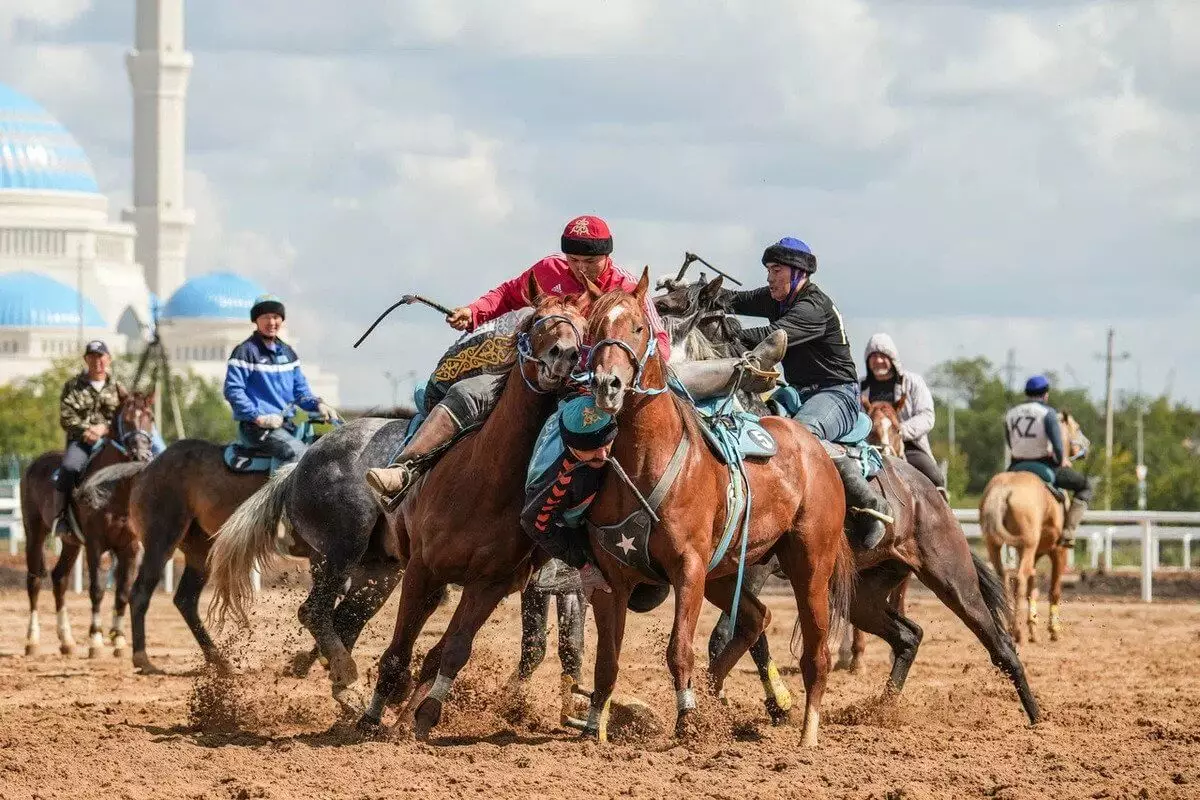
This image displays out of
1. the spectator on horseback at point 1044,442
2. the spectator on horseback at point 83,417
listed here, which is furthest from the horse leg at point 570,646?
the spectator on horseback at point 1044,442

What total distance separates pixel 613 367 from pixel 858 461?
3.21 m

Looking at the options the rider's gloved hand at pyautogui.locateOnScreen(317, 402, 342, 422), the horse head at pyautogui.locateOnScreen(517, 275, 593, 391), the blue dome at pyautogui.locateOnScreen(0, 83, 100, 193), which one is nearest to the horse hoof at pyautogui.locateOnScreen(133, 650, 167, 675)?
the rider's gloved hand at pyautogui.locateOnScreen(317, 402, 342, 422)

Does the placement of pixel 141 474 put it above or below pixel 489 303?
below

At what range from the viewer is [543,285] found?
36.9ft

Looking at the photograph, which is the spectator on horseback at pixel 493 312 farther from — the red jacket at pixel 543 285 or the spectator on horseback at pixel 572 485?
the spectator on horseback at pixel 572 485

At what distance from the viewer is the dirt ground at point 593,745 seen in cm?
944

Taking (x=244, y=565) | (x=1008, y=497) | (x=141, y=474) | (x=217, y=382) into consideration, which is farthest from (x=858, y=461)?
(x=217, y=382)

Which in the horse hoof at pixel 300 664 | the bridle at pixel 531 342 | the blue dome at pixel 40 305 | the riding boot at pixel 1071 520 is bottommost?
the horse hoof at pixel 300 664

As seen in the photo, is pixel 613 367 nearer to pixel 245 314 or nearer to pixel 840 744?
pixel 840 744

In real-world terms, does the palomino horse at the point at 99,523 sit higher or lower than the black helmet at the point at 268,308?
lower

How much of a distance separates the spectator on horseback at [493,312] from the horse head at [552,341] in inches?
15.7

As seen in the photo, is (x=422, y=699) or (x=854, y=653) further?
(x=854, y=653)

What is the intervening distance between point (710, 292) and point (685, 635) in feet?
9.44

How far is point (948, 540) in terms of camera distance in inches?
510
